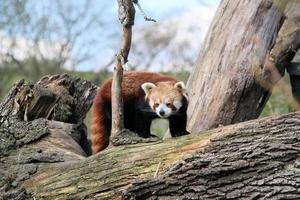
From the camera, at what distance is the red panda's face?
5.33 m

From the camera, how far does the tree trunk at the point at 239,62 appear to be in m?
5.59

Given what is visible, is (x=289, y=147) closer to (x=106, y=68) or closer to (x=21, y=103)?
(x=21, y=103)

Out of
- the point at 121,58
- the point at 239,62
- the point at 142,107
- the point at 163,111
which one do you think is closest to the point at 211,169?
the point at 121,58

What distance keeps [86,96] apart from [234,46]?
1316 mm

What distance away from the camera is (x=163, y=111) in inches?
209

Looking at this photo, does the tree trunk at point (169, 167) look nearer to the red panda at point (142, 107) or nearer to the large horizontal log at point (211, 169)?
the large horizontal log at point (211, 169)

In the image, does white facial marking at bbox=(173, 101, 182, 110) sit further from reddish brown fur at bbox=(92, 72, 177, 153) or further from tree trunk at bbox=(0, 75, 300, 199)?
tree trunk at bbox=(0, 75, 300, 199)

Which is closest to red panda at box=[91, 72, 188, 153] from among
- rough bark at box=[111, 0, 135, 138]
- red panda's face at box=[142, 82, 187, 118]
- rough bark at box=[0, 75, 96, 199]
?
red panda's face at box=[142, 82, 187, 118]

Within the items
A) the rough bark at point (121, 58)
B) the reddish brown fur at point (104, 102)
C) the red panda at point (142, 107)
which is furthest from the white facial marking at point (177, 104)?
the rough bark at point (121, 58)

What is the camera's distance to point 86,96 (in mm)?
5621

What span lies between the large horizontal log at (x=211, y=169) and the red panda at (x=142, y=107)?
125 centimetres

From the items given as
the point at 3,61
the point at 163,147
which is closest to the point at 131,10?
the point at 163,147

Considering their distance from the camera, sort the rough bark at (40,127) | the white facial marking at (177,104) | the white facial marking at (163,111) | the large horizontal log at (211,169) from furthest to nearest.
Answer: the white facial marking at (177,104) < the white facial marking at (163,111) < the rough bark at (40,127) < the large horizontal log at (211,169)

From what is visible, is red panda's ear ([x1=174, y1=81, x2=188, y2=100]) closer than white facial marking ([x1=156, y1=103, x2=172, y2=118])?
No
